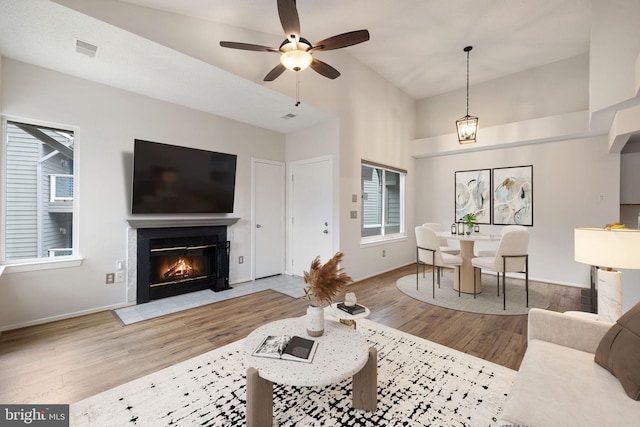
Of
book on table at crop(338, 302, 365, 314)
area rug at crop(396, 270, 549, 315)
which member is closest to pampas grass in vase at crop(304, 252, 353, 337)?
book on table at crop(338, 302, 365, 314)

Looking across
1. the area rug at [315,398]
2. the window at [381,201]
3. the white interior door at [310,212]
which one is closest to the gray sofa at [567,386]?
the area rug at [315,398]

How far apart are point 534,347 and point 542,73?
5179mm

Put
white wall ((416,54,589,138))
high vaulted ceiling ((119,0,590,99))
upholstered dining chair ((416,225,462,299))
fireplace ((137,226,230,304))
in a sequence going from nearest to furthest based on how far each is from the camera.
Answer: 1. high vaulted ceiling ((119,0,590,99))
2. fireplace ((137,226,230,304))
3. upholstered dining chair ((416,225,462,299))
4. white wall ((416,54,589,138))

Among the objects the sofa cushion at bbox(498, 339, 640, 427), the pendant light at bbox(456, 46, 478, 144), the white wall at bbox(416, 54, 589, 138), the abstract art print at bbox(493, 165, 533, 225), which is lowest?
the sofa cushion at bbox(498, 339, 640, 427)

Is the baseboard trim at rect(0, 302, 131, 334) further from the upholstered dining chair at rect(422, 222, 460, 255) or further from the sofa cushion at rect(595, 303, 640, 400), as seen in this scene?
the upholstered dining chair at rect(422, 222, 460, 255)

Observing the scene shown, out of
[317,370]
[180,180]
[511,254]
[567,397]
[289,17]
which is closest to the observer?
[567,397]

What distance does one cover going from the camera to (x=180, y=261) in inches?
159

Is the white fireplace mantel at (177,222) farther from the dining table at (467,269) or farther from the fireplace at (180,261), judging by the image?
the dining table at (467,269)

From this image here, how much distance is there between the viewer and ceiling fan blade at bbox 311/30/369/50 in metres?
2.22

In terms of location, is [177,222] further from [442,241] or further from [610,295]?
[442,241]

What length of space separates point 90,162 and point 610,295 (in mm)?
4928

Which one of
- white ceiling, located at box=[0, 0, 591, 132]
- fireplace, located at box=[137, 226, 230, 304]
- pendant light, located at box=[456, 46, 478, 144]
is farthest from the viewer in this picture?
pendant light, located at box=[456, 46, 478, 144]

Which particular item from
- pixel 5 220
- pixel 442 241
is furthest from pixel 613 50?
pixel 5 220

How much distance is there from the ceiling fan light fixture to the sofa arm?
2570 mm
